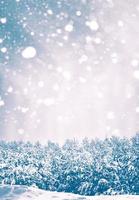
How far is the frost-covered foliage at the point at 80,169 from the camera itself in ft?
165

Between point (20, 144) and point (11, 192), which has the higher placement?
point (20, 144)

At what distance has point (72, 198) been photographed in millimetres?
31266

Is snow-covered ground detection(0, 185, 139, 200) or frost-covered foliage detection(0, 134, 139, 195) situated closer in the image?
snow-covered ground detection(0, 185, 139, 200)

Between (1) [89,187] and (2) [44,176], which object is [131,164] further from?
(2) [44,176]

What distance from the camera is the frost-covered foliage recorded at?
50.3m

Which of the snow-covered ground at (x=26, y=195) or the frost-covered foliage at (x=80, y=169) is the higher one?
the frost-covered foliage at (x=80, y=169)

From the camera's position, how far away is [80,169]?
52656 mm

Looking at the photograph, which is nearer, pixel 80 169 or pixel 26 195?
pixel 26 195

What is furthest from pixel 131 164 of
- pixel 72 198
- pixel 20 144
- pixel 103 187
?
pixel 20 144

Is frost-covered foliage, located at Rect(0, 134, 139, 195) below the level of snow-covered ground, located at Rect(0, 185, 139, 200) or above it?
above

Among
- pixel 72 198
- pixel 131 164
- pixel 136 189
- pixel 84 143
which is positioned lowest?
pixel 72 198

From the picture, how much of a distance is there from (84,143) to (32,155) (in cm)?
1465

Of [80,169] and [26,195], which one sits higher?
[80,169]

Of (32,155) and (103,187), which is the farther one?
(32,155)
